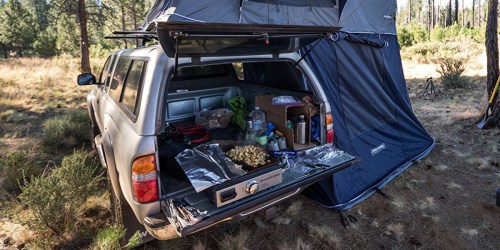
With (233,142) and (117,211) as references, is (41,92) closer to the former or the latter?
(117,211)

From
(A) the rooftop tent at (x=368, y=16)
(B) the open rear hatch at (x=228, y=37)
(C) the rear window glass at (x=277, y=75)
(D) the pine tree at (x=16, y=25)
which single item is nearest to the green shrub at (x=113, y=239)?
(B) the open rear hatch at (x=228, y=37)

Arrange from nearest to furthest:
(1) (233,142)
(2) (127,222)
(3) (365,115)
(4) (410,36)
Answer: (2) (127,222) → (1) (233,142) → (3) (365,115) → (4) (410,36)

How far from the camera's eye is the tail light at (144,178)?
6.89 ft

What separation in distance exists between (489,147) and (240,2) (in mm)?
5012

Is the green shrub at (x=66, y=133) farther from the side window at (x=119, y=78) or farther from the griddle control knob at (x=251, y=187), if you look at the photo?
the griddle control knob at (x=251, y=187)

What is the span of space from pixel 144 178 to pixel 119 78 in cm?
165

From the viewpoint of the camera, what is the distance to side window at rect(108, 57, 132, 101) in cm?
311

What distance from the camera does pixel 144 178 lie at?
6.93ft

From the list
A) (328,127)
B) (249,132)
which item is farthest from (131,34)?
(328,127)

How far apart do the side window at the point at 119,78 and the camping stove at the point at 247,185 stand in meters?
1.59

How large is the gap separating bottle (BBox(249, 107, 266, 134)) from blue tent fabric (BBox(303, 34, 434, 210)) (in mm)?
910

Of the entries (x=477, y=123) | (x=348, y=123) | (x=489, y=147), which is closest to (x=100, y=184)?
(x=348, y=123)

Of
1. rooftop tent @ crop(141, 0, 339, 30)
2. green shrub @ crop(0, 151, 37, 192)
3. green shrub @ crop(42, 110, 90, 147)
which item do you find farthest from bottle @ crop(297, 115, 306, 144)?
green shrub @ crop(42, 110, 90, 147)

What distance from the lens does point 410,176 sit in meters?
4.59
